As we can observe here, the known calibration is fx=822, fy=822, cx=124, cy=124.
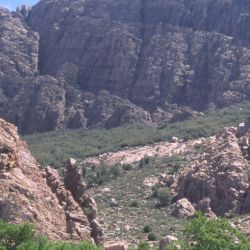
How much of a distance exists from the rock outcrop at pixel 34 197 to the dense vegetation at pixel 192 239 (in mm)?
2282

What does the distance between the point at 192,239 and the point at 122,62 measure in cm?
11975

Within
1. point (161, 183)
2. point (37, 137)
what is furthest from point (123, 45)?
Result: point (161, 183)

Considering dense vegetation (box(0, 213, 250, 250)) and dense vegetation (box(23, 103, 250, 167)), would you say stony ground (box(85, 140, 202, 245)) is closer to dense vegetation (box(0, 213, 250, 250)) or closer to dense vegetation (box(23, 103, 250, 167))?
dense vegetation (box(23, 103, 250, 167))

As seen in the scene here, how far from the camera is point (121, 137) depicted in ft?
410

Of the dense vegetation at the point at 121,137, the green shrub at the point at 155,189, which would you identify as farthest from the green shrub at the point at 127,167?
the green shrub at the point at 155,189

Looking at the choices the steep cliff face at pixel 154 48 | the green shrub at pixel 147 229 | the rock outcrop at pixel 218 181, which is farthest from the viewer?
the steep cliff face at pixel 154 48

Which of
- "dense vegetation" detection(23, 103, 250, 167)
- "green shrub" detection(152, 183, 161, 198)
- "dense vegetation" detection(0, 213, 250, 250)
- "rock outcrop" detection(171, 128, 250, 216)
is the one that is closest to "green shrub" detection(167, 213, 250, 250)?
"dense vegetation" detection(0, 213, 250, 250)

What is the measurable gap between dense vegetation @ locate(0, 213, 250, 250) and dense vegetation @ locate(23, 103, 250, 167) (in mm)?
62542

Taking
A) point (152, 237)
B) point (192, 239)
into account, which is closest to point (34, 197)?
point (192, 239)

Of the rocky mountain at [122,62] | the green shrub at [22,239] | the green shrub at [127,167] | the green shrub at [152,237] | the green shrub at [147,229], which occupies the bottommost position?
the green shrub at [152,237]

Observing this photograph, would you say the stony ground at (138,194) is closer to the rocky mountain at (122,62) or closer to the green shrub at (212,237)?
the green shrub at (212,237)

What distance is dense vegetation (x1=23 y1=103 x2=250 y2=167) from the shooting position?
109625 mm

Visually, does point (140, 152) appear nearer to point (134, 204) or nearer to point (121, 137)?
point (121, 137)

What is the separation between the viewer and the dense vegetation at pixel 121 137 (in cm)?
10962
